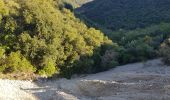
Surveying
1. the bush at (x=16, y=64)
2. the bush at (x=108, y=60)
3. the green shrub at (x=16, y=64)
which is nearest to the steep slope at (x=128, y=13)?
the bush at (x=108, y=60)

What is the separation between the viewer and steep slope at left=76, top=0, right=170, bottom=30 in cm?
10600

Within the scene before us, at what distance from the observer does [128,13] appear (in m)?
114

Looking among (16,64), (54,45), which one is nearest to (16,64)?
(16,64)

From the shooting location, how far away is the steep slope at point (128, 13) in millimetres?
106000

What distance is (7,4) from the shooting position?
6178cm

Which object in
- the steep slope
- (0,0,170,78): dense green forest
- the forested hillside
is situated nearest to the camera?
the forested hillside

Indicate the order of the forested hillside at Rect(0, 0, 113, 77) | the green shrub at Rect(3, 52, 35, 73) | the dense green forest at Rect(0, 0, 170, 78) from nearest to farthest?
the green shrub at Rect(3, 52, 35, 73)
the forested hillside at Rect(0, 0, 113, 77)
the dense green forest at Rect(0, 0, 170, 78)

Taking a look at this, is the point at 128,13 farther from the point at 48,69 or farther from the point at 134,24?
the point at 48,69

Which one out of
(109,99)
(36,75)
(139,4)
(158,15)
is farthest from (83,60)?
Answer: (139,4)

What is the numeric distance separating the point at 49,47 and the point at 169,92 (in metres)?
23.4

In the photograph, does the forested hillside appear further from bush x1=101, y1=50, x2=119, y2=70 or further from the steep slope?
the steep slope

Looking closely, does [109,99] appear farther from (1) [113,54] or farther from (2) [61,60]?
(1) [113,54]

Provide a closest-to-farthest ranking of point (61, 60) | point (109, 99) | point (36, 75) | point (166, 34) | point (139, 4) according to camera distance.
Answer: point (109, 99) → point (36, 75) → point (61, 60) → point (166, 34) → point (139, 4)

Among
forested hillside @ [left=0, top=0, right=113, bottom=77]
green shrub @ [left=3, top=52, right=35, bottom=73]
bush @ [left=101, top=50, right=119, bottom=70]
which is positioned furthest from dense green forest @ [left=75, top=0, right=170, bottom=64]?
green shrub @ [left=3, top=52, right=35, bottom=73]
